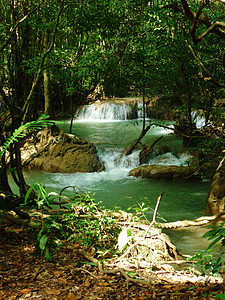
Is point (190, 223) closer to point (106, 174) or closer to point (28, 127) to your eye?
point (28, 127)

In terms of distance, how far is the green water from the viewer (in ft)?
24.3

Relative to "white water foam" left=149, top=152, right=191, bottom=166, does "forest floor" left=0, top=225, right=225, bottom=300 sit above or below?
above

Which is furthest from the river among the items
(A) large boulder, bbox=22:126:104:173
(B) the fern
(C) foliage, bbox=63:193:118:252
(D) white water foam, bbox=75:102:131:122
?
(D) white water foam, bbox=75:102:131:122

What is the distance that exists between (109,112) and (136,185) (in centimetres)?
1257

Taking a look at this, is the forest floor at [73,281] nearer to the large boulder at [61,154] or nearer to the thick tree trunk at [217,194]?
the thick tree trunk at [217,194]

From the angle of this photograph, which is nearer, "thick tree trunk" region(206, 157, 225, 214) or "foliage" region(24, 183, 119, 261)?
"foliage" region(24, 183, 119, 261)

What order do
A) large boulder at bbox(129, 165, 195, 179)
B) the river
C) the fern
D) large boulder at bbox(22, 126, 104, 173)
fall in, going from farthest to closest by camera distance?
large boulder at bbox(22, 126, 104, 173), large boulder at bbox(129, 165, 195, 179), the river, the fern

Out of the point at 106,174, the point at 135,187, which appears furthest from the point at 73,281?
the point at 106,174

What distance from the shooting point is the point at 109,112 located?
2216cm

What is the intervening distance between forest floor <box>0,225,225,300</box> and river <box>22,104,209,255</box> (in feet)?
6.49

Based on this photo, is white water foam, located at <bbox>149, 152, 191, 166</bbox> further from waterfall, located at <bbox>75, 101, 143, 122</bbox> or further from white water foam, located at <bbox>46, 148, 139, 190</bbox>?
waterfall, located at <bbox>75, 101, 143, 122</bbox>

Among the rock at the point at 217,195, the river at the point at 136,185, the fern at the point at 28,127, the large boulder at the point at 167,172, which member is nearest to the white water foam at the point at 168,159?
the river at the point at 136,185

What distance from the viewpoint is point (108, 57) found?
9109mm

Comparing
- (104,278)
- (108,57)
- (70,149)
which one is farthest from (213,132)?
(70,149)
